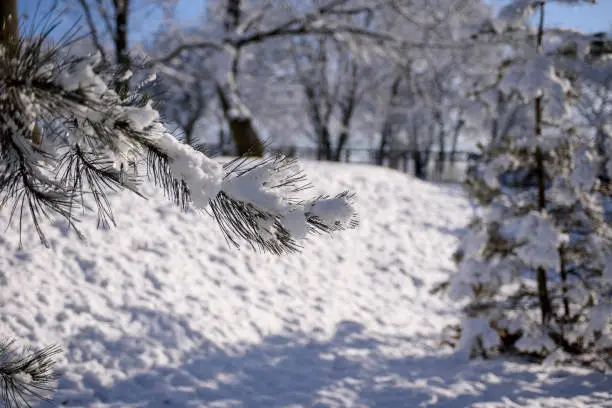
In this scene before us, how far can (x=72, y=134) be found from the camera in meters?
1.75

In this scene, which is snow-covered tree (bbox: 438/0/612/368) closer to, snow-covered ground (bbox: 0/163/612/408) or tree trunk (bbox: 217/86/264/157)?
snow-covered ground (bbox: 0/163/612/408)

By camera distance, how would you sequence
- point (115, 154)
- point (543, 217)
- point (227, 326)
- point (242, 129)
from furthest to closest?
point (242, 129), point (227, 326), point (543, 217), point (115, 154)

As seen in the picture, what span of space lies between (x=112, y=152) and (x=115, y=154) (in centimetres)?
4

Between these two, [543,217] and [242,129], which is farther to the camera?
[242,129]

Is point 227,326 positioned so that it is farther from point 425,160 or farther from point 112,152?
point 425,160

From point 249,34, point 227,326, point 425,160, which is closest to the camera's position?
point 227,326

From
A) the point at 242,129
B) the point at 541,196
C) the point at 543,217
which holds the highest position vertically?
the point at 242,129

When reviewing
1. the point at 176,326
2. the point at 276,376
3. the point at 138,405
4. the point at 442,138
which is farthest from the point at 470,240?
the point at 442,138

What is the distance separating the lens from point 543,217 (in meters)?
4.18

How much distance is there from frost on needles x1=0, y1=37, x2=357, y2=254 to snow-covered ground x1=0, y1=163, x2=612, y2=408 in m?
2.34

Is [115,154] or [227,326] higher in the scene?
[115,154]

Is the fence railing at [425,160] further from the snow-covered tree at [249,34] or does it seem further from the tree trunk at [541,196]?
the tree trunk at [541,196]

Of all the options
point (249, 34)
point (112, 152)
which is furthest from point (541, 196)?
point (249, 34)

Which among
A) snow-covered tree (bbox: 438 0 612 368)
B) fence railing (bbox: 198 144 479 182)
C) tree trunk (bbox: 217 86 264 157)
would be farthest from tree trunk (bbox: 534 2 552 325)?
fence railing (bbox: 198 144 479 182)
